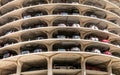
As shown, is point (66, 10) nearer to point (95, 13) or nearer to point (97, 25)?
point (95, 13)

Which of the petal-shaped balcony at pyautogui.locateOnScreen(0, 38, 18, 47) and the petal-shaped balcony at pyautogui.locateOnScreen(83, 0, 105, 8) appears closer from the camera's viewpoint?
the petal-shaped balcony at pyautogui.locateOnScreen(0, 38, 18, 47)

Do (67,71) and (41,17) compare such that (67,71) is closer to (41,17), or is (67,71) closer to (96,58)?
(96,58)

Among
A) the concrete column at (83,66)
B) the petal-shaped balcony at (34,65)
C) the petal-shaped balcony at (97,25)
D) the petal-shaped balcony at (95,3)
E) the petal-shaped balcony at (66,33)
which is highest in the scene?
the petal-shaped balcony at (95,3)

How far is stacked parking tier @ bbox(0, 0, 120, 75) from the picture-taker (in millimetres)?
40156

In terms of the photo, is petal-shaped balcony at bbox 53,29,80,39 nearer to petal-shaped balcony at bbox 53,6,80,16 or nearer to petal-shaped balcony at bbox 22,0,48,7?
petal-shaped balcony at bbox 53,6,80,16

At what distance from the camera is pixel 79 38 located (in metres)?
42.2

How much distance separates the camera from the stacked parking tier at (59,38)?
40156mm

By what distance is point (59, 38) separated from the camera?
41250 mm

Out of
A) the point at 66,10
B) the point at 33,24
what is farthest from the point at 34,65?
the point at 66,10

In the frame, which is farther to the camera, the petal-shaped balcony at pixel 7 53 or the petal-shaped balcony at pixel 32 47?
the petal-shaped balcony at pixel 7 53

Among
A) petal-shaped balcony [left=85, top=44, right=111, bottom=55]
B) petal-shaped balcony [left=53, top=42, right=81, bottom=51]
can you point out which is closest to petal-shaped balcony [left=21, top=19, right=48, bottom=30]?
petal-shaped balcony [left=53, top=42, right=81, bottom=51]

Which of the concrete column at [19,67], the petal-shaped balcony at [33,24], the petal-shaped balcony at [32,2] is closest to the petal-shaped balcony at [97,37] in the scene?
the petal-shaped balcony at [33,24]

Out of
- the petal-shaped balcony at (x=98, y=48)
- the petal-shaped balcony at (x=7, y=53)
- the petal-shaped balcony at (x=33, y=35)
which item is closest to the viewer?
the petal-shaped balcony at (x=98, y=48)

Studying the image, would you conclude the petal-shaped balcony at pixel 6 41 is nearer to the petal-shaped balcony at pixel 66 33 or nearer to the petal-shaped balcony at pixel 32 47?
the petal-shaped balcony at pixel 32 47
